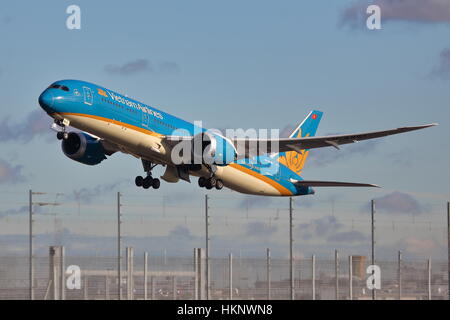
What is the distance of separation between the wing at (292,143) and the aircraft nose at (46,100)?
13491 millimetres

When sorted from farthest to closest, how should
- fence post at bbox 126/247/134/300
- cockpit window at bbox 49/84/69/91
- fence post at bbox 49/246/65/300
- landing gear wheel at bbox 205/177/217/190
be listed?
landing gear wheel at bbox 205/177/217/190 < fence post at bbox 126/247/134/300 < fence post at bbox 49/246/65/300 < cockpit window at bbox 49/84/69/91

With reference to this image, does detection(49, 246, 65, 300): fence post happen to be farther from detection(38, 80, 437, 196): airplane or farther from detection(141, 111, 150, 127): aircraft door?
detection(141, 111, 150, 127): aircraft door

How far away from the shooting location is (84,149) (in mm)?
58156

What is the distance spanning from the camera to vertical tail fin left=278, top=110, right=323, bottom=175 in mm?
68375

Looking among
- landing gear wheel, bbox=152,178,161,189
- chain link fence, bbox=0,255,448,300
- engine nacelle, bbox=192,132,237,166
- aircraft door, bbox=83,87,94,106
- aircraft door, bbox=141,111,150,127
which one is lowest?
chain link fence, bbox=0,255,448,300

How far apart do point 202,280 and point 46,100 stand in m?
13.6

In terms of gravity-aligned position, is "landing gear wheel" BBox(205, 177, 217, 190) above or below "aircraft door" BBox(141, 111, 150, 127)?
below

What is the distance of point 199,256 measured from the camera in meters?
52.3

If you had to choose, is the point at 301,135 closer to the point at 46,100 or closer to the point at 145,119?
the point at 145,119

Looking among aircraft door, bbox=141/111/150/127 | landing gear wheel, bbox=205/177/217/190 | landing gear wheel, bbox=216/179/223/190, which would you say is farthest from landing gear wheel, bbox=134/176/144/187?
aircraft door, bbox=141/111/150/127

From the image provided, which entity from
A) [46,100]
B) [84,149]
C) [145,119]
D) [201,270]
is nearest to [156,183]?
[84,149]

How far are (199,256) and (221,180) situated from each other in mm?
8411
